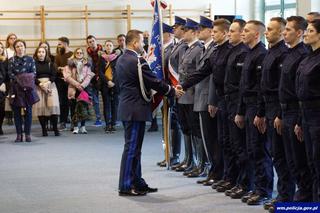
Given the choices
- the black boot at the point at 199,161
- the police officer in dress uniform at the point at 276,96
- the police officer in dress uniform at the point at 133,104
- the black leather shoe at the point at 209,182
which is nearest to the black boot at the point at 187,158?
the black boot at the point at 199,161

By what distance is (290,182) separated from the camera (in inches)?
207

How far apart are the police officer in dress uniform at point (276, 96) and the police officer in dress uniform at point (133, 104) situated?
1.22 m

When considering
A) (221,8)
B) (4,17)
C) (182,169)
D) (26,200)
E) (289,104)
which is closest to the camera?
(289,104)

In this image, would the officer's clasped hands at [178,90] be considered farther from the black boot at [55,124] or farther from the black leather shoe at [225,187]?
the black boot at [55,124]

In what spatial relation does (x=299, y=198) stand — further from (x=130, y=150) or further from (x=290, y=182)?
(x=130, y=150)

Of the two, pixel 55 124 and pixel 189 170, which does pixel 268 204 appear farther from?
pixel 55 124

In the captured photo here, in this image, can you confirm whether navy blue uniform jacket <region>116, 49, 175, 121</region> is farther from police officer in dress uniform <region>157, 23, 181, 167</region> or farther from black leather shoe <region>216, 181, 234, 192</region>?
police officer in dress uniform <region>157, 23, 181, 167</region>

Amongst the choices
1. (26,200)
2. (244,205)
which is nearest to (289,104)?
(244,205)

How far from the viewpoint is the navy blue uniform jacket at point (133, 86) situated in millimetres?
6066

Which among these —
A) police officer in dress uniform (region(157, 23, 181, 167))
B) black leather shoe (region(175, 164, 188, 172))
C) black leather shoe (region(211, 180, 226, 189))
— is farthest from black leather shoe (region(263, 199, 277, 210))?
police officer in dress uniform (region(157, 23, 181, 167))

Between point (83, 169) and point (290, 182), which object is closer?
point (290, 182)

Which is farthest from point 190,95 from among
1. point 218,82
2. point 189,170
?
point 218,82

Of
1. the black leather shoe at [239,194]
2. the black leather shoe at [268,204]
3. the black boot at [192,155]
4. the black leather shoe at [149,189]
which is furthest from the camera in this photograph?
the black boot at [192,155]

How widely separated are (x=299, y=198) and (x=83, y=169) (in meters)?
3.32
